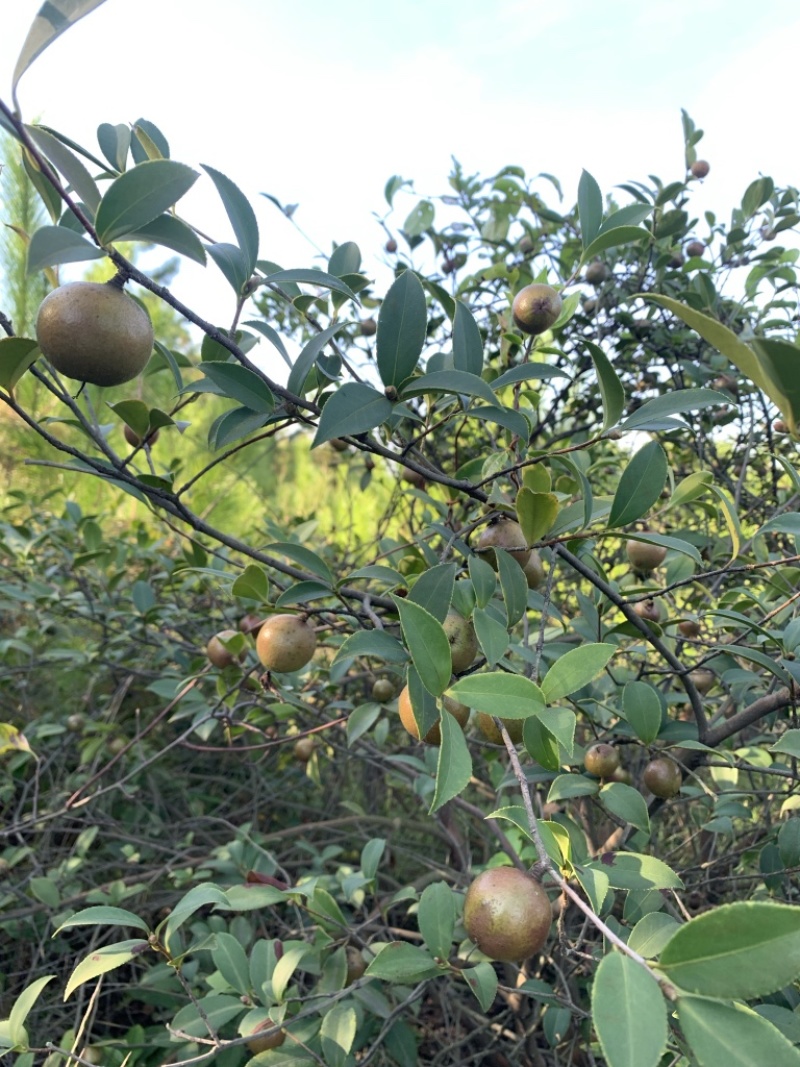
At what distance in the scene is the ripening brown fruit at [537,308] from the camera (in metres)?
0.81

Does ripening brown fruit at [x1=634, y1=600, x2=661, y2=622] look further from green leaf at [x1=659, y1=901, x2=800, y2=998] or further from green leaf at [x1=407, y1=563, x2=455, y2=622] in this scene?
green leaf at [x1=659, y1=901, x2=800, y2=998]

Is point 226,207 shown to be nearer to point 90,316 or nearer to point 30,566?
point 90,316

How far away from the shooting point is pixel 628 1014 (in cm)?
34

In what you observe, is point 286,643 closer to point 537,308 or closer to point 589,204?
point 537,308

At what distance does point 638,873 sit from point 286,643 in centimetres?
44

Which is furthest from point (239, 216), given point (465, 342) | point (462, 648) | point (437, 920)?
point (437, 920)

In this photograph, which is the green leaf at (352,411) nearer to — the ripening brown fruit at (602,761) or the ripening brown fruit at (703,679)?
the ripening brown fruit at (602,761)

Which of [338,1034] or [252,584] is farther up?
[252,584]

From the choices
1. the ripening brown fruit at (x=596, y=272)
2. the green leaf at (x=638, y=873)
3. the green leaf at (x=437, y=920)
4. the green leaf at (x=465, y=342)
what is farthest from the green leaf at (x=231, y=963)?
the ripening brown fruit at (x=596, y=272)

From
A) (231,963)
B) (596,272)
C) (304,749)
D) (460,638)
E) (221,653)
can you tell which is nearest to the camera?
(460,638)

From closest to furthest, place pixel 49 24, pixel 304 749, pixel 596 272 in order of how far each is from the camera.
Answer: pixel 49 24 → pixel 304 749 → pixel 596 272

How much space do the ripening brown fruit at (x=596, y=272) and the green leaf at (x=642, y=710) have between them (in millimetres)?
1031

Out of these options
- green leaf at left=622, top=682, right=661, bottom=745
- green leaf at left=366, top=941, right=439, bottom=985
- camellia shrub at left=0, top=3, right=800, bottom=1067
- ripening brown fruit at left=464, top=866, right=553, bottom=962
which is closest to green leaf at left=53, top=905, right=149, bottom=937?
camellia shrub at left=0, top=3, right=800, bottom=1067

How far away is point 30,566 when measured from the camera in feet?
6.50
